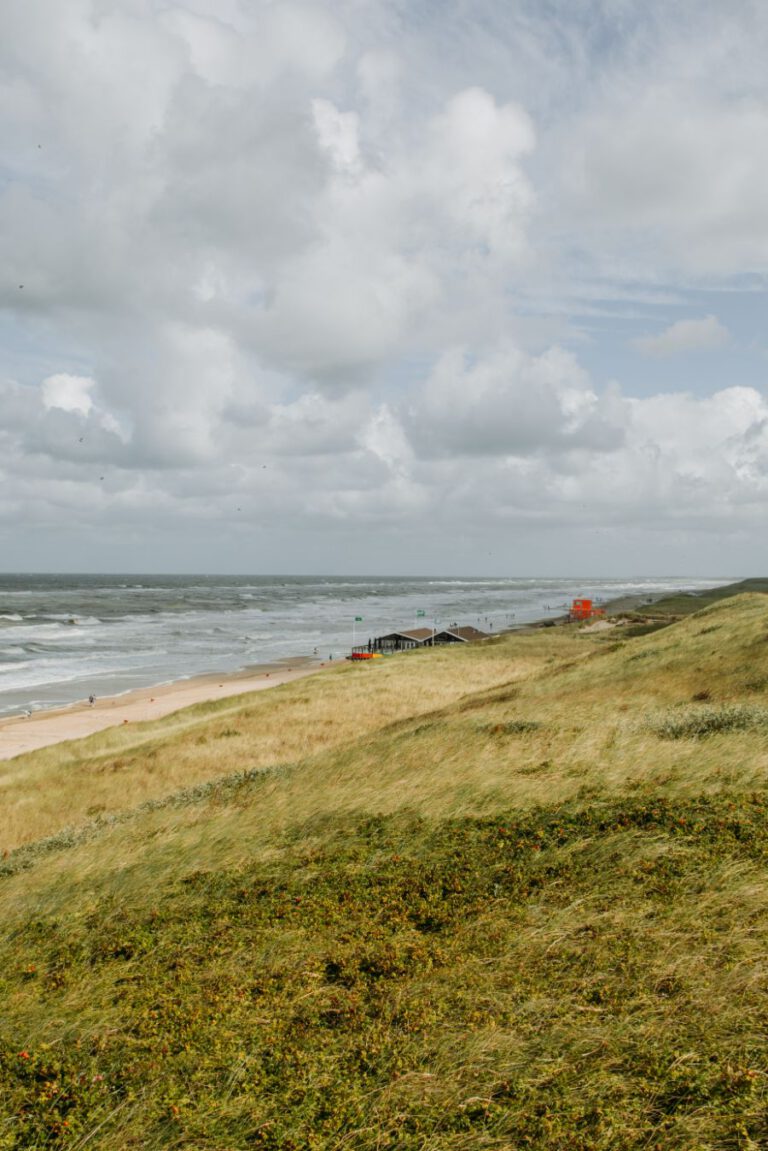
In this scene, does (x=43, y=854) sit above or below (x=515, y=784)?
below

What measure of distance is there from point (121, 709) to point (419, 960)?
44151 millimetres

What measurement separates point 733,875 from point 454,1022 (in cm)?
362

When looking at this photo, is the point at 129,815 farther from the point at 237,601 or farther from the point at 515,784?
the point at 237,601

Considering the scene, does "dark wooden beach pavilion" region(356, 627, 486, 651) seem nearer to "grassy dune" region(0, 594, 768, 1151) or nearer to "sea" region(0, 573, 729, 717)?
"sea" region(0, 573, 729, 717)

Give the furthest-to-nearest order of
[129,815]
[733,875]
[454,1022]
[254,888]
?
[129,815] < [254,888] < [733,875] < [454,1022]

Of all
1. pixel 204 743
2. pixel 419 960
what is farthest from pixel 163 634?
pixel 419 960

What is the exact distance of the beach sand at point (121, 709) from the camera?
38.2 m

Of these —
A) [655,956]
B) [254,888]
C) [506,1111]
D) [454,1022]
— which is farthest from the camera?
[254,888]

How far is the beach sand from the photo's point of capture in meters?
38.2

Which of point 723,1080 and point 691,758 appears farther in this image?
point 691,758

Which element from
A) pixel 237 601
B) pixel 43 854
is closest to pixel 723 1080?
pixel 43 854

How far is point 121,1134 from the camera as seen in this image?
4883 millimetres

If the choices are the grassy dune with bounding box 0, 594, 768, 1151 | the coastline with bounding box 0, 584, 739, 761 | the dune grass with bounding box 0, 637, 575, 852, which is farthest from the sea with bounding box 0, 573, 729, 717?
the grassy dune with bounding box 0, 594, 768, 1151

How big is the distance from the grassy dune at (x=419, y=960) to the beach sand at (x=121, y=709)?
2632 centimetres
